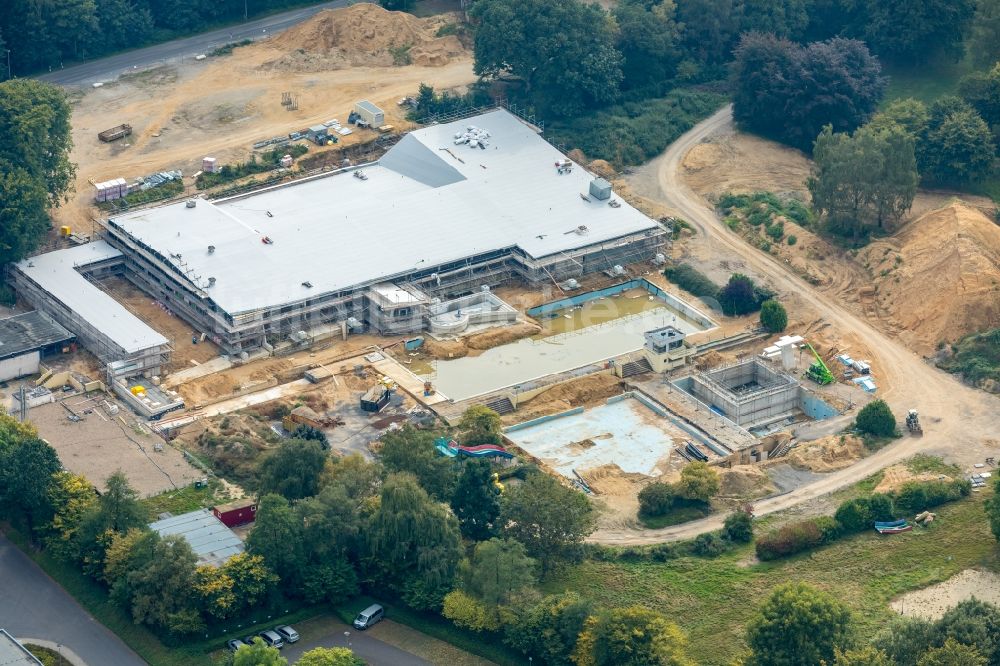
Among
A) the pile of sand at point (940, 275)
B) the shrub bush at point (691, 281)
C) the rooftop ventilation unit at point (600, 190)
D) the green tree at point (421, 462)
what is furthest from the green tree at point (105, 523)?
the pile of sand at point (940, 275)

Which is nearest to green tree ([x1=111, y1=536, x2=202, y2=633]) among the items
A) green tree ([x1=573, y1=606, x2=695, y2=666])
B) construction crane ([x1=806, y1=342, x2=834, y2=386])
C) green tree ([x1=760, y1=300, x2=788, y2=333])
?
green tree ([x1=573, y1=606, x2=695, y2=666])

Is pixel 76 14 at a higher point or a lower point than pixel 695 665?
higher

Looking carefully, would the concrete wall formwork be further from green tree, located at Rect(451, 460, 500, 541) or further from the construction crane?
green tree, located at Rect(451, 460, 500, 541)

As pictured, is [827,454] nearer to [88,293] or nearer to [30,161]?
[88,293]

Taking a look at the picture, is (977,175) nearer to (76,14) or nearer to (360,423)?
(360,423)

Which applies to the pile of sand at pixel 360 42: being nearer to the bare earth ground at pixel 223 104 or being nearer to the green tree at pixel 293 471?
the bare earth ground at pixel 223 104

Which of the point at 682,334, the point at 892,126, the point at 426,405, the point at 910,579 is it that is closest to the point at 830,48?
the point at 892,126
